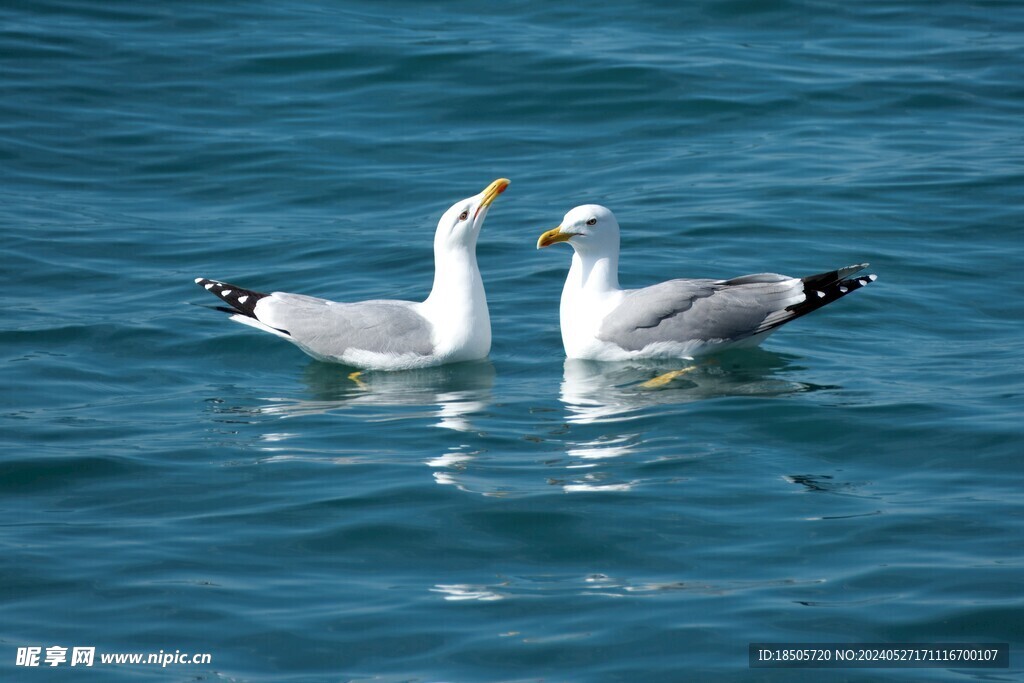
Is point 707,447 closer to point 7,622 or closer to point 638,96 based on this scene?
point 7,622

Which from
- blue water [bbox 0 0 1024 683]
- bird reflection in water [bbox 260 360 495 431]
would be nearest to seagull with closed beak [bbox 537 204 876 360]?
blue water [bbox 0 0 1024 683]

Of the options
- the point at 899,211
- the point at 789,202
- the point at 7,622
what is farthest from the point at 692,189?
the point at 7,622

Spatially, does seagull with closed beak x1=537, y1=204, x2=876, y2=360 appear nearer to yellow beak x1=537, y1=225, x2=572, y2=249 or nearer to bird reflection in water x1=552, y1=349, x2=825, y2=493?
yellow beak x1=537, y1=225, x2=572, y2=249

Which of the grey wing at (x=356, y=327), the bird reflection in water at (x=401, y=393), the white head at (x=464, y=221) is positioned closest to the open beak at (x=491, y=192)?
the white head at (x=464, y=221)

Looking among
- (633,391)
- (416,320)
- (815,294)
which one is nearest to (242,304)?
(416,320)

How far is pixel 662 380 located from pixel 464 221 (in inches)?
65.9

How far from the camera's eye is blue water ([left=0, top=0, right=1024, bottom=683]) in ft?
19.4

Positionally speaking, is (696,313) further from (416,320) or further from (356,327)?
(356,327)

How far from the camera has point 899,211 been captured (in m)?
12.6

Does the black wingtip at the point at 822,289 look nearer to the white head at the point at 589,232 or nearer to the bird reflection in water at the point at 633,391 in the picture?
the bird reflection in water at the point at 633,391

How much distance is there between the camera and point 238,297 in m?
9.82

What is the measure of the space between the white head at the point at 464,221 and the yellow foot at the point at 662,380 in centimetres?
149

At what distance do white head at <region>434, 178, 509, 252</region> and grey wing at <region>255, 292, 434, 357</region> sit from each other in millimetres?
513

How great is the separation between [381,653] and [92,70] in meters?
12.7
